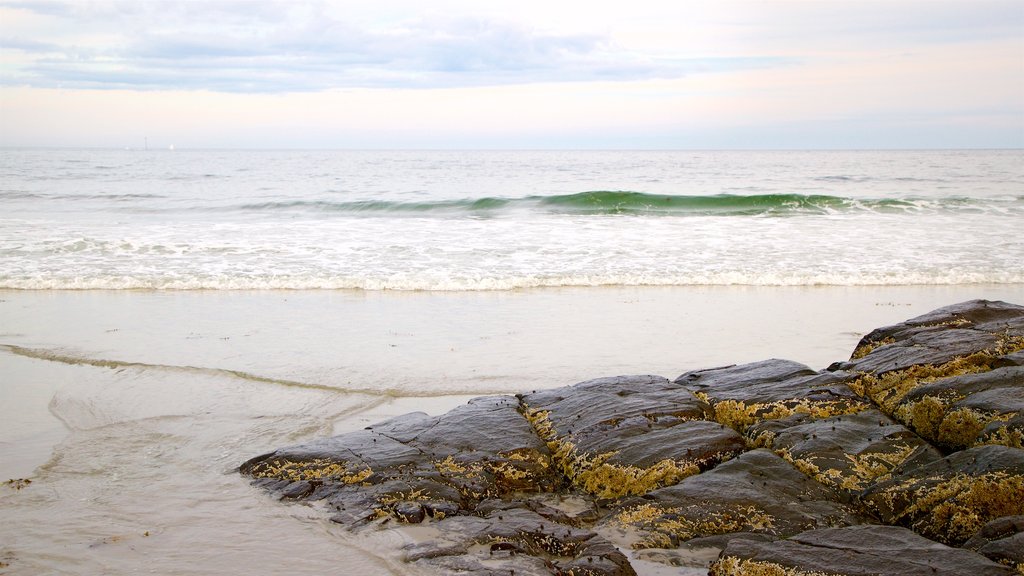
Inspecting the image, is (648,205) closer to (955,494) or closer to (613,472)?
(613,472)

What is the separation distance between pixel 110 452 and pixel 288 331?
12.3 feet

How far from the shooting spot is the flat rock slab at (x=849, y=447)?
12.8 ft

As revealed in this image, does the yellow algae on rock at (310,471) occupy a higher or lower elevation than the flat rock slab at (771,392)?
lower

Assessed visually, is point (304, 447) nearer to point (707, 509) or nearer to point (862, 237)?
point (707, 509)

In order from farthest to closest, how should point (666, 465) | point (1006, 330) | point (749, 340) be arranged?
point (749, 340), point (1006, 330), point (666, 465)

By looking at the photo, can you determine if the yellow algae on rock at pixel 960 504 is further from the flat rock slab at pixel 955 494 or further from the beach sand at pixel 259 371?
the beach sand at pixel 259 371

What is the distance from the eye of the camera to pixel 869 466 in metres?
3.97

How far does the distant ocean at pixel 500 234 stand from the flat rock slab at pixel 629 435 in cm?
671

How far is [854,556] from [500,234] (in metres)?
15.4

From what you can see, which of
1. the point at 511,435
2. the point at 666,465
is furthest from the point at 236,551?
the point at 666,465

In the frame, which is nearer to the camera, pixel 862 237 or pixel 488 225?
pixel 862 237

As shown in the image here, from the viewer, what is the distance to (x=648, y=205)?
2684cm

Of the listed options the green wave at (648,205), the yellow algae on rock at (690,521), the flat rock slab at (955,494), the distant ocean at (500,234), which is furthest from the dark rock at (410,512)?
the green wave at (648,205)

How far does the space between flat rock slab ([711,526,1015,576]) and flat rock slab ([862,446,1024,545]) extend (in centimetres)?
21
